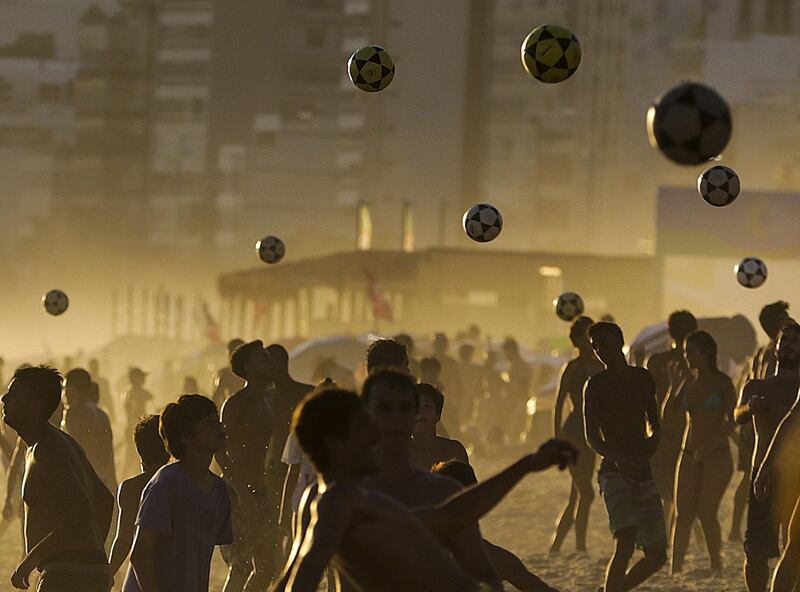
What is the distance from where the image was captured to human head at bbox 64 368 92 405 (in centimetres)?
1187

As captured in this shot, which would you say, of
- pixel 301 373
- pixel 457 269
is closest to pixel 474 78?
pixel 457 269

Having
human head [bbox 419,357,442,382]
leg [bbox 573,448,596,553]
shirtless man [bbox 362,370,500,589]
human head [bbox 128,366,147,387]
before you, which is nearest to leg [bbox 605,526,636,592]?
human head [bbox 419,357,442,382]

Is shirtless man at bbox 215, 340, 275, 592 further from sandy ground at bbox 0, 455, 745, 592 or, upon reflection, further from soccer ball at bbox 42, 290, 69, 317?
soccer ball at bbox 42, 290, 69, 317

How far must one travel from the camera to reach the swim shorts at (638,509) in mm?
9789

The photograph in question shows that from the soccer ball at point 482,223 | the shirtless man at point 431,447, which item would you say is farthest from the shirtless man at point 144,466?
the soccer ball at point 482,223

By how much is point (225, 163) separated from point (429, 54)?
1759 centimetres

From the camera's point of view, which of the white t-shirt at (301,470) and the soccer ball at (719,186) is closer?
the white t-shirt at (301,470)

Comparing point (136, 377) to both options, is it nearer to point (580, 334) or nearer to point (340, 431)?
point (580, 334)

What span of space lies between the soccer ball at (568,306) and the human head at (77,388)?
5.82 meters

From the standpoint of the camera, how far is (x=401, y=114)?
12262 centimetres

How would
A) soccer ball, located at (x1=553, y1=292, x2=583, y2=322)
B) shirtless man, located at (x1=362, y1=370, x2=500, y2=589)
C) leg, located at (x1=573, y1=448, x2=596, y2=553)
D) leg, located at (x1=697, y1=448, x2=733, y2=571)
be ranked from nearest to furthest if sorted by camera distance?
shirtless man, located at (x1=362, y1=370, x2=500, y2=589) < leg, located at (x1=697, y1=448, x2=733, y2=571) < leg, located at (x1=573, y1=448, x2=596, y2=553) < soccer ball, located at (x1=553, y1=292, x2=583, y2=322)

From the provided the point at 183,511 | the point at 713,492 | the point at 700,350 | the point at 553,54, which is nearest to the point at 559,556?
the point at 713,492

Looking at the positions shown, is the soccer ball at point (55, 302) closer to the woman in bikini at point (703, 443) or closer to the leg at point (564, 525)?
the leg at point (564, 525)

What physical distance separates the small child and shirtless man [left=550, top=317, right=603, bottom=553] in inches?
218
